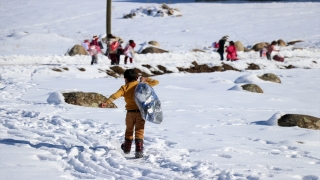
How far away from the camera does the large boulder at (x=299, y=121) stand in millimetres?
9344

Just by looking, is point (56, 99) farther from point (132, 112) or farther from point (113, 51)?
point (113, 51)

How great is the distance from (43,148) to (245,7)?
46692 millimetres

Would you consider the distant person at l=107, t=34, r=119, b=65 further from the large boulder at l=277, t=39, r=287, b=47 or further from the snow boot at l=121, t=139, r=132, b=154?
the large boulder at l=277, t=39, r=287, b=47

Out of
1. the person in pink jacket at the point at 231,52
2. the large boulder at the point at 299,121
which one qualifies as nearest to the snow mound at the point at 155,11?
the person in pink jacket at the point at 231,52

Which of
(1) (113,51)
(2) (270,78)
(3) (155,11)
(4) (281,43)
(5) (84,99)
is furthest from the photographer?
(3) (155,11)

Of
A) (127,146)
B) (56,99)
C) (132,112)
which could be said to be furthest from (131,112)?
(56,99)

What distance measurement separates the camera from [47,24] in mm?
44250

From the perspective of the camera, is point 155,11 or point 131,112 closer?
point 131,112

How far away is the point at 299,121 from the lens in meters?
9.36

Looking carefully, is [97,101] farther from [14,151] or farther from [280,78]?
[280,78]

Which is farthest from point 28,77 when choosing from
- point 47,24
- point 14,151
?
point 47,24

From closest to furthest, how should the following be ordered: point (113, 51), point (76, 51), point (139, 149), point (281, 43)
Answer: point (139, 149), point (113, 51), point (76, 51), point (281, 43)

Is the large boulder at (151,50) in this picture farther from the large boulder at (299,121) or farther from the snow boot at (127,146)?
the snow boot at (127,146)

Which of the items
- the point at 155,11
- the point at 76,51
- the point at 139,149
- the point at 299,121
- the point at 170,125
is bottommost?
the point at 170,125
